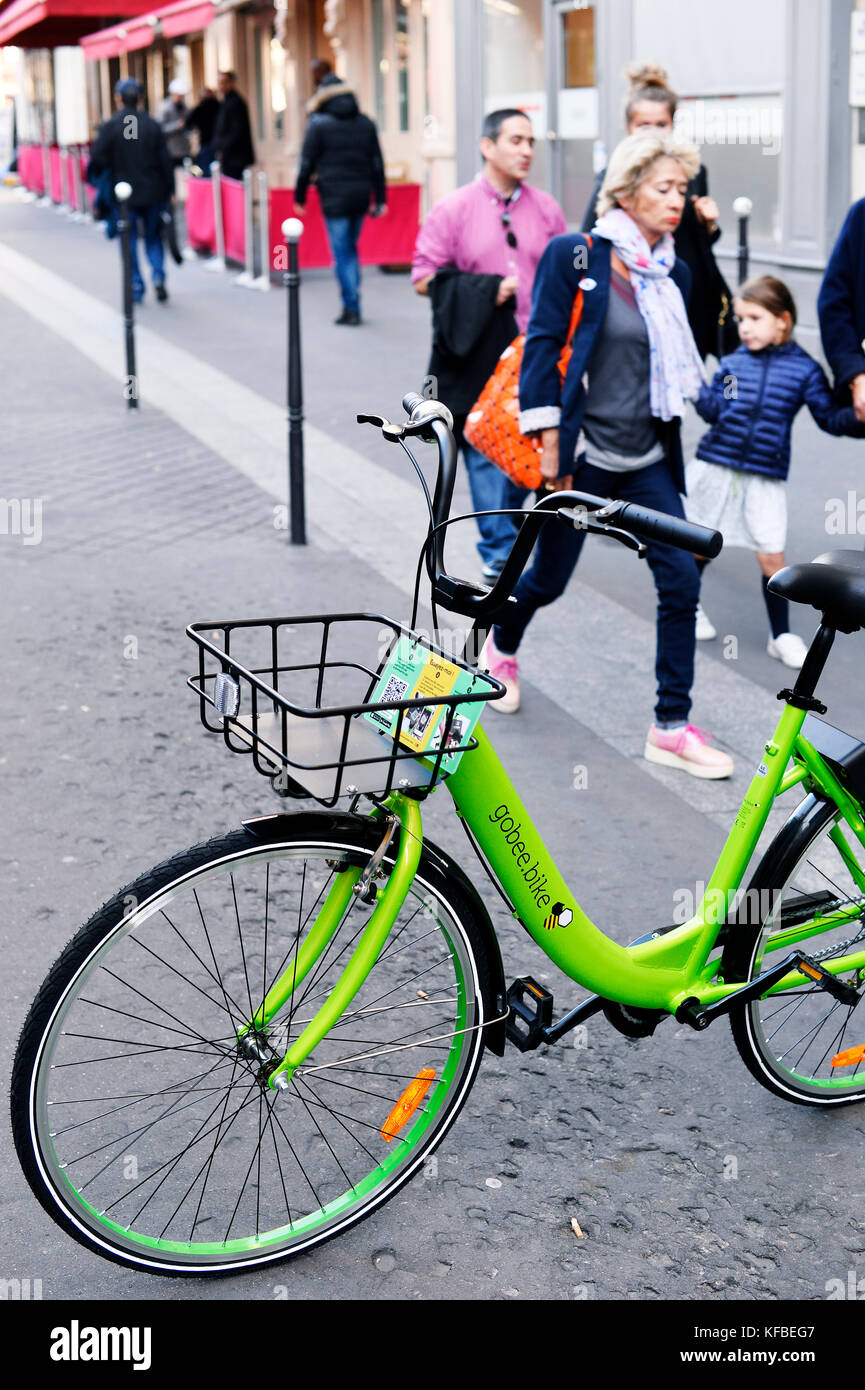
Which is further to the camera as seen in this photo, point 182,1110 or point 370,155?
point 370,155

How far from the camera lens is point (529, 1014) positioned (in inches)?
117

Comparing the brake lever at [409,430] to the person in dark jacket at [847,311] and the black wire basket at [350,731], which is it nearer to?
the black wire basket at [350,731]

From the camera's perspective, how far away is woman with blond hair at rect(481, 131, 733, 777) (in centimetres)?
471

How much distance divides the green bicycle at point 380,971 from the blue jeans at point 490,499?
3.26 meters

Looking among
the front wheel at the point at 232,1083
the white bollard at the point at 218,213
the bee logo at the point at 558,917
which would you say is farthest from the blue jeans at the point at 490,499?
the white bollard at the point at 218,213

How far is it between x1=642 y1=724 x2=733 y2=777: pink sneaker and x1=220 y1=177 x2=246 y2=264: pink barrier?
14206 mm

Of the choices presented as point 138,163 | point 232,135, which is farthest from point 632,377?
point 232,135

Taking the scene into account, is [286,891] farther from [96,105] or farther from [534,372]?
[96,105]

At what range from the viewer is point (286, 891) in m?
4.05

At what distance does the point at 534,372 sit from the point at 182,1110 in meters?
2.53

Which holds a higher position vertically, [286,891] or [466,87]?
[466,87]

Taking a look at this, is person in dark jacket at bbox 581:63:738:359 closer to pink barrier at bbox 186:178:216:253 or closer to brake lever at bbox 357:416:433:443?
brake lever at bbox 357:416:433:443

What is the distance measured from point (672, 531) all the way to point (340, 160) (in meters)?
13.3

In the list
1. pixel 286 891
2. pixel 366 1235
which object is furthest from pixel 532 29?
pixel 366 1235
